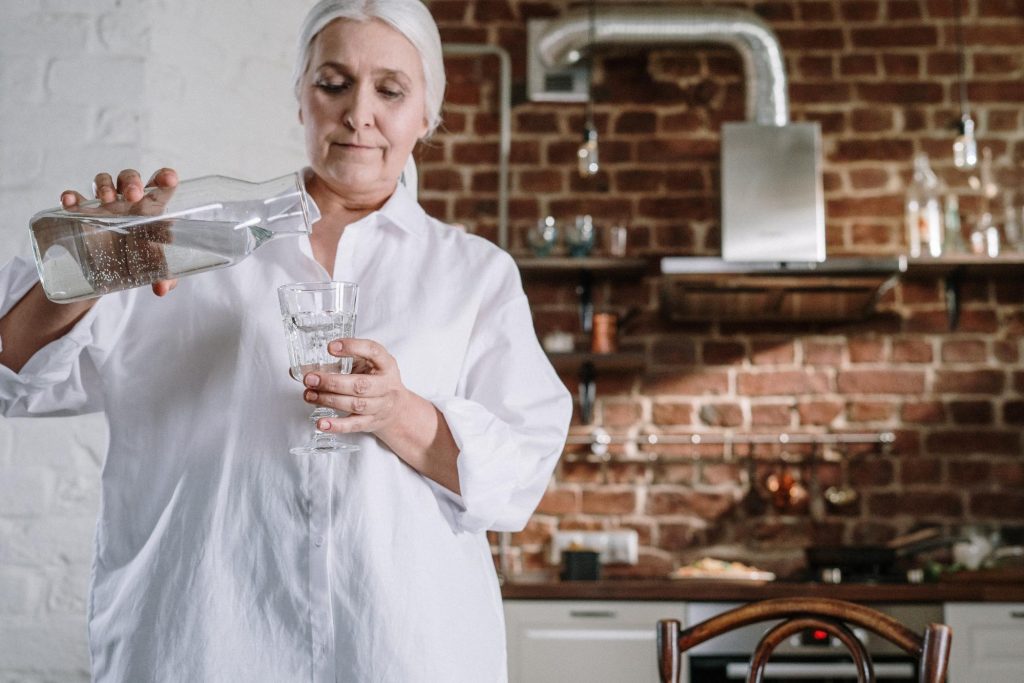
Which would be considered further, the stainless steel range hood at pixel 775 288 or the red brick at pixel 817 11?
the red brick at pixel 817 11

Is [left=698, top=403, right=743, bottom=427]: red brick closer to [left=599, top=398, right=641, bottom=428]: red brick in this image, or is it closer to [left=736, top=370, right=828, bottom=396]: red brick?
[left=736, top=370, right=828, bottom=396]: red brick

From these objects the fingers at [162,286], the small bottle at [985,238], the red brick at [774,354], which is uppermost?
the small bottle at [985,238]

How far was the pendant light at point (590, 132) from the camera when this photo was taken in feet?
10.8

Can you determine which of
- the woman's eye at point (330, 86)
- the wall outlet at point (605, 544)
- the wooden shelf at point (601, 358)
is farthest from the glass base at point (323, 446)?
the wall outlet at point (605, 544)

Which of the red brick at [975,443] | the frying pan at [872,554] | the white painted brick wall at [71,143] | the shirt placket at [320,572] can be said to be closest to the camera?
the shirt placket at [320,572]

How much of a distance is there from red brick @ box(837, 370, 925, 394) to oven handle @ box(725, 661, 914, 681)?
3.66ft

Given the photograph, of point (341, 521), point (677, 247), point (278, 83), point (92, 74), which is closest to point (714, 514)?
point (677, 247)

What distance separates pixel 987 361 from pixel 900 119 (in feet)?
2.98

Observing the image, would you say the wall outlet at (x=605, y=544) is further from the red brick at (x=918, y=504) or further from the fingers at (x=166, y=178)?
the fingers at (x=166, y=178)

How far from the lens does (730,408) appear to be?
145 inches

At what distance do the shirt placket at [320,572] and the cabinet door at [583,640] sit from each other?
196cm

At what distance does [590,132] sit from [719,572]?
4.65ft

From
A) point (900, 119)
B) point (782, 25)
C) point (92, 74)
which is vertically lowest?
point (92, 74)

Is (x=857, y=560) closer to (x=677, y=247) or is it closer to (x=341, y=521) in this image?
(x=677, y=247)
